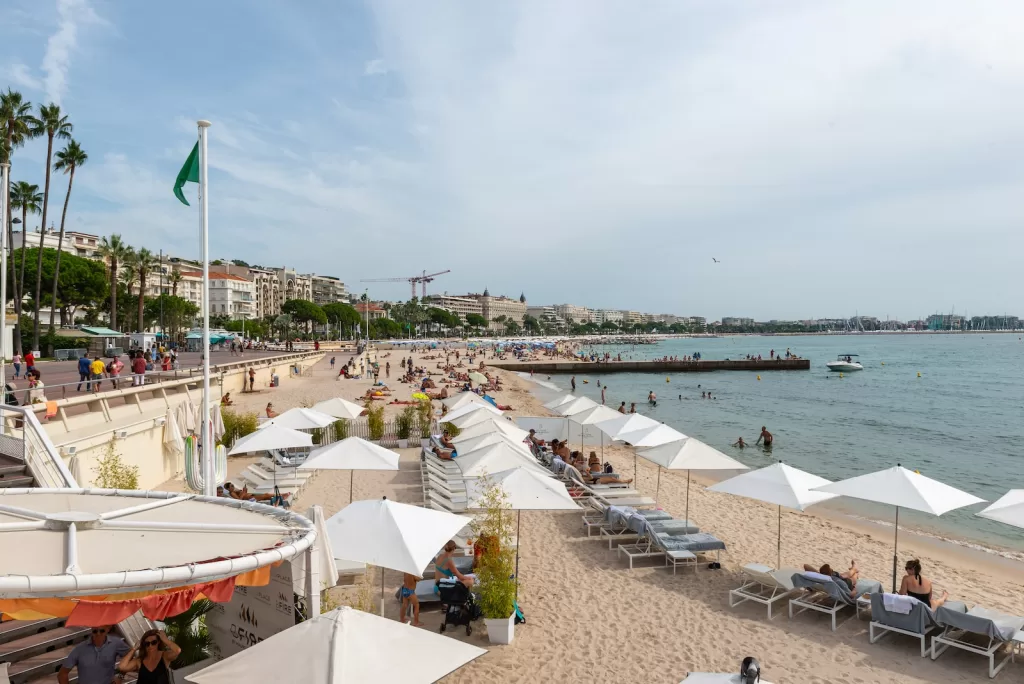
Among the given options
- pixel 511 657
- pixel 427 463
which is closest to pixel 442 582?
pixel 511 657

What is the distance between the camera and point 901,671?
6562 mm

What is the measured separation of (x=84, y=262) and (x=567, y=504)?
55443 millimetres

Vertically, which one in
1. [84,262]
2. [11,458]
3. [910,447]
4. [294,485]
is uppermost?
[84,262]

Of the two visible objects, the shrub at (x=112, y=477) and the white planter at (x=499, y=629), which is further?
the shrub at (x=112, y=477)

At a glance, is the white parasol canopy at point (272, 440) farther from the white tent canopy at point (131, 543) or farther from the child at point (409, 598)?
the white tent canopy at point (131, 543)

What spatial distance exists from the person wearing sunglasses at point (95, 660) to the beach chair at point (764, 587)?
7.03 metres

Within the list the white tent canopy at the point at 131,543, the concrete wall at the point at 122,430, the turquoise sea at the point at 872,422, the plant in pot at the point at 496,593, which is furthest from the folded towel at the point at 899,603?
the concrete wall at the point at 122,430

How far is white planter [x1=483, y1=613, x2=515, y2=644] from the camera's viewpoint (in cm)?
699

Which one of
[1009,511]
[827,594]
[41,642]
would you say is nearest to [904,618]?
[827,594]

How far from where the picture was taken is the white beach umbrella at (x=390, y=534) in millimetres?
6234

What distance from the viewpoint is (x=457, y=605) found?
23.7ft

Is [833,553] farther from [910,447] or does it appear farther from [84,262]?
[84,262]

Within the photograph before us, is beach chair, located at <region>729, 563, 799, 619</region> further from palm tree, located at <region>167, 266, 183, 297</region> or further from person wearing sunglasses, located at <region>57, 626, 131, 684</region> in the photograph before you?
palm tree, located at <region>167, 266, 183, 297</region>

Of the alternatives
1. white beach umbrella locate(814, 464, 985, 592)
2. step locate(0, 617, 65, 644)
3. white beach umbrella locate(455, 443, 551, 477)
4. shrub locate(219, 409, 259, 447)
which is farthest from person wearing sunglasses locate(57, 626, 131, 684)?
shrub locate(219, 409, 259, 447)
